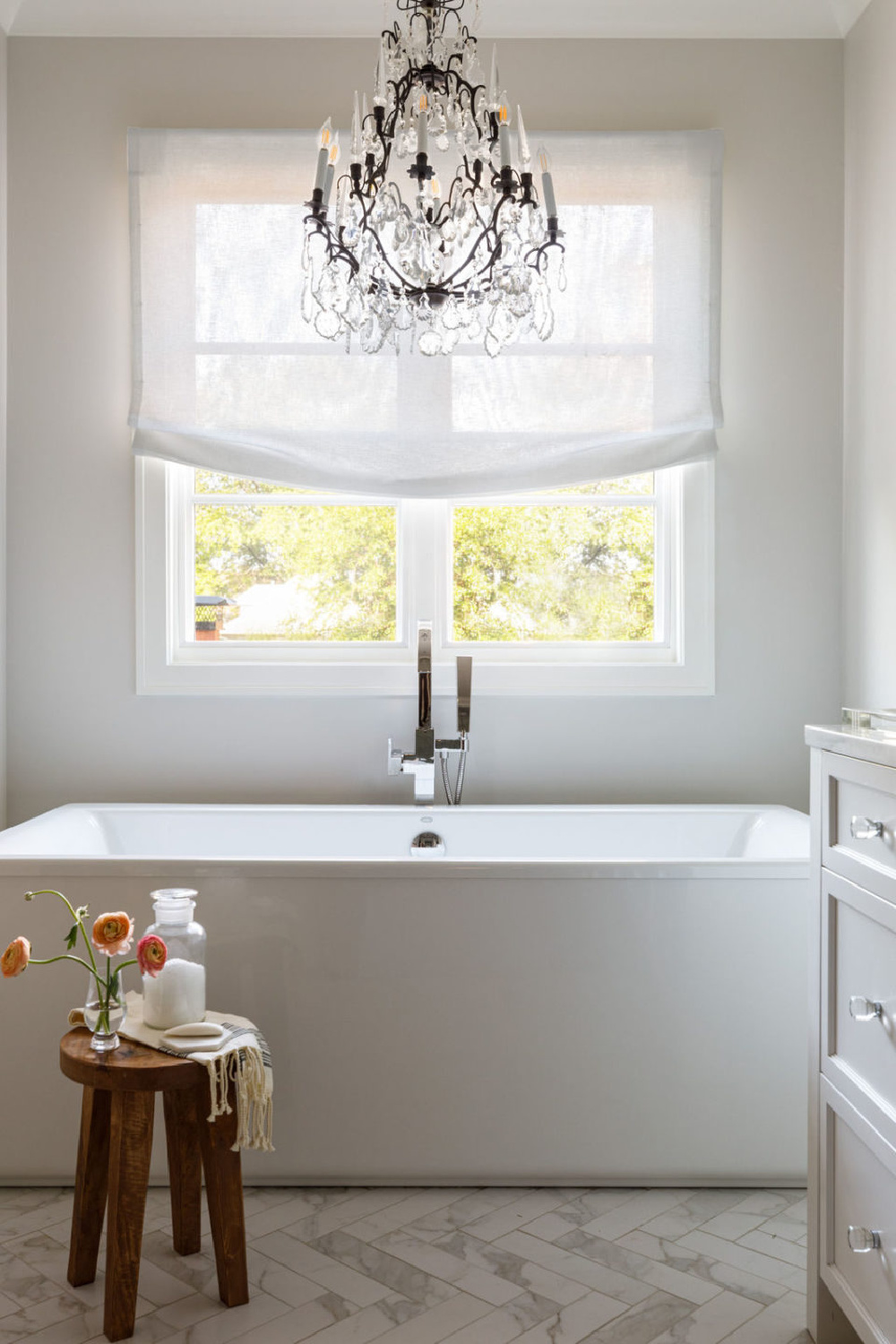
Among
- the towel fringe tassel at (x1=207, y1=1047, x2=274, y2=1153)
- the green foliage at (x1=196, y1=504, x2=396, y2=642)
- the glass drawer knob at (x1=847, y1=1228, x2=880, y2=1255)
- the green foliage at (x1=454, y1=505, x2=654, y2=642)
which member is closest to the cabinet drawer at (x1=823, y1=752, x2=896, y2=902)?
the glass drawer knob at (x1=847, y1=1228, x2=880, y2=1255)

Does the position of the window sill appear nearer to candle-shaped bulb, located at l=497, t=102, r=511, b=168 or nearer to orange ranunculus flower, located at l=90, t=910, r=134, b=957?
orange ranunculus flower, located at l=90, t=910, r=134, b=957

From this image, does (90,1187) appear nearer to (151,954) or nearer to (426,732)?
(151,954)

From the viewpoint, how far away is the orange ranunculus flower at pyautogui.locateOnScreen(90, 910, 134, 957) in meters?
1.72

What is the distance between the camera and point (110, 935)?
1.72m

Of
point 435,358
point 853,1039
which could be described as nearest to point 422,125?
point 435,358

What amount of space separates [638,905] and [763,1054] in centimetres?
38

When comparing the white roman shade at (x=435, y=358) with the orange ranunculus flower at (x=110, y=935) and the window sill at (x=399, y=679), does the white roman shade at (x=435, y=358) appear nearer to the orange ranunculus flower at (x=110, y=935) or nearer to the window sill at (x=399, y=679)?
the window sill at (x=399, y=679)

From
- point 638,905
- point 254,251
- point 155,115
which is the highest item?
point 155,115

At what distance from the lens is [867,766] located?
149 cm

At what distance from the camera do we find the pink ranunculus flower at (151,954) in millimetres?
1729

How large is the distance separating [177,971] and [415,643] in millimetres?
1351

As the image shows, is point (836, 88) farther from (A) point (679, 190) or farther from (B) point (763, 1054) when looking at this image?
(B) point (763, 1054)

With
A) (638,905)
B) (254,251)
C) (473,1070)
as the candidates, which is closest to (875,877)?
(638,905)

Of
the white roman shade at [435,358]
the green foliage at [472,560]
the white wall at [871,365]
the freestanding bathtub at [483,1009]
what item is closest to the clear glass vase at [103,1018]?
the freestanding bathtub at [483,1009]
